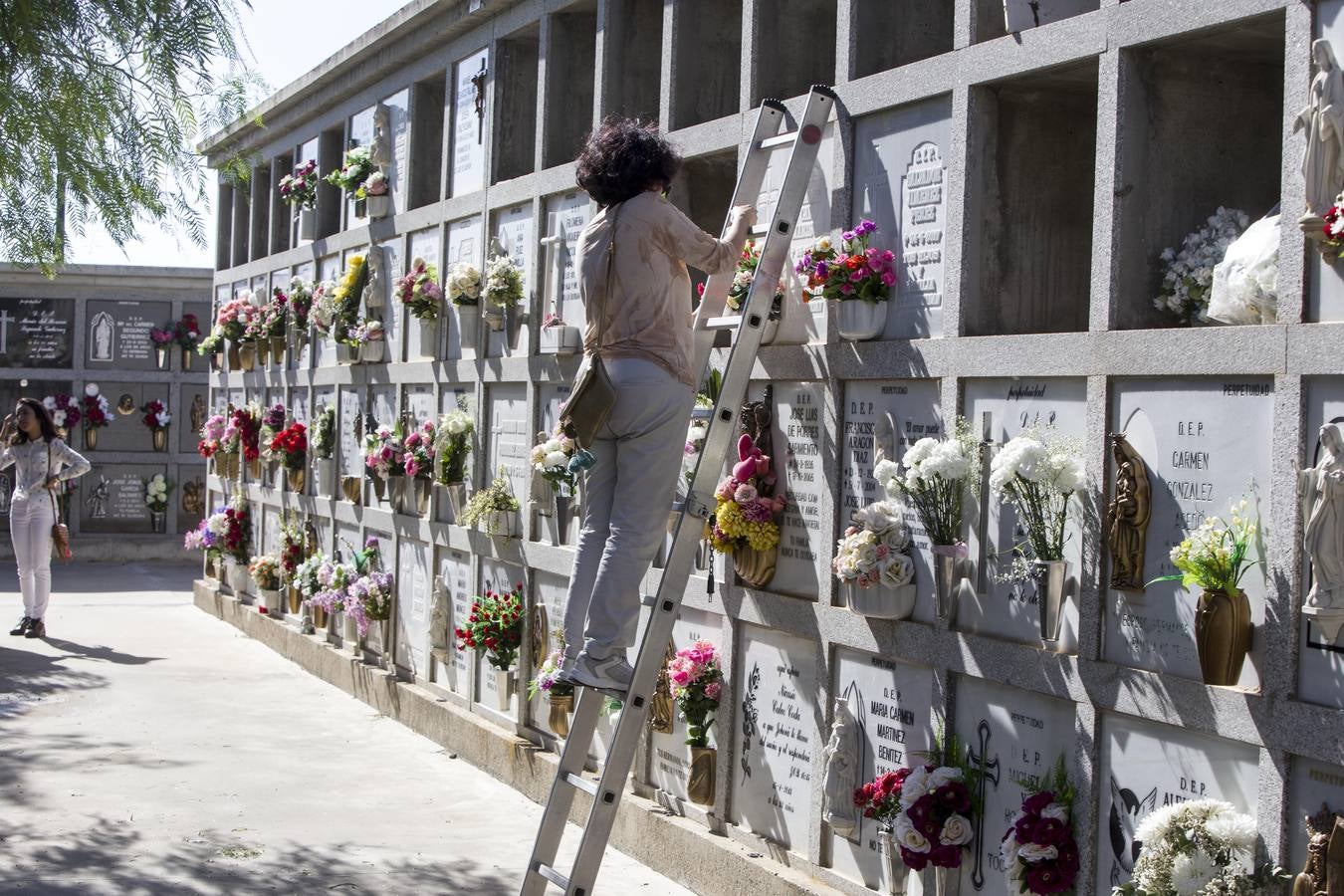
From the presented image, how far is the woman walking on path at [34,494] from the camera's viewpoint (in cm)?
1077

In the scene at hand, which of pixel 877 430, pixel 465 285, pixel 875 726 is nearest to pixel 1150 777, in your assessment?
pixel 875 726

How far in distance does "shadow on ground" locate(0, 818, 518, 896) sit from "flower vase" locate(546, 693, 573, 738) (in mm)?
962

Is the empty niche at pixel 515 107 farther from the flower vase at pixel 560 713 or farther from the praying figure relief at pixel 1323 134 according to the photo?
the praying figure relief at pixel 1323 134

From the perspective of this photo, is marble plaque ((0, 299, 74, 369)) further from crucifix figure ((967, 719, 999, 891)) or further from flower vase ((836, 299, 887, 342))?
crucifix figure ((967, 719, 999, 891))

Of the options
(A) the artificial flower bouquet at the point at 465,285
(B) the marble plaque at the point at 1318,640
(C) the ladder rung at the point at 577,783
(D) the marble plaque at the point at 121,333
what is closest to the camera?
(B) the marble plaque at the point at 1318,640

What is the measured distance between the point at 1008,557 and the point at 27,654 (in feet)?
26.0

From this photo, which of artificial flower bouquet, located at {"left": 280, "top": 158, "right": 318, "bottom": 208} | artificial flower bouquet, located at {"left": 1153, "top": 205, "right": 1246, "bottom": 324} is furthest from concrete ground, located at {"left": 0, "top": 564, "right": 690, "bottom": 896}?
artificial flower bouquet, located at {"left": 280, "top": 158, "right": 318, "bottom": 208}

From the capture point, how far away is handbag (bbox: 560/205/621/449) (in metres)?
4.45

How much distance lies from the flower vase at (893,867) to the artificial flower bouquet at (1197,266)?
1649 millimetres

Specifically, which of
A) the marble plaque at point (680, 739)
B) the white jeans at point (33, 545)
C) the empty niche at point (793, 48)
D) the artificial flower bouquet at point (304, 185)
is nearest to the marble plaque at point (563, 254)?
the empty niche at point (793, 48)

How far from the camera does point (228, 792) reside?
654 centimetres

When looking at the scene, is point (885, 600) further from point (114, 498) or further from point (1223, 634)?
point (114, 498)

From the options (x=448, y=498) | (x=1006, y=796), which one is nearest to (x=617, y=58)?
(x=448, y=498)

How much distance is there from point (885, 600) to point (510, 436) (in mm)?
3228
